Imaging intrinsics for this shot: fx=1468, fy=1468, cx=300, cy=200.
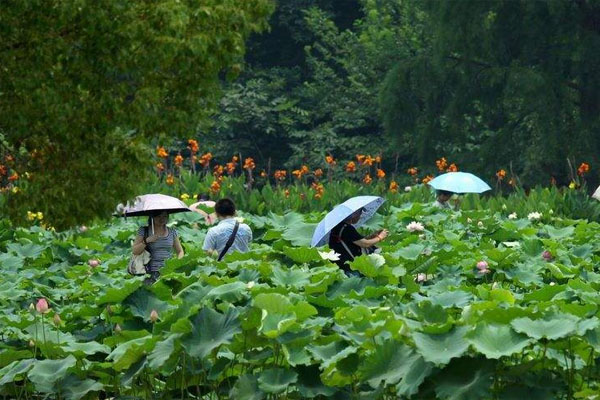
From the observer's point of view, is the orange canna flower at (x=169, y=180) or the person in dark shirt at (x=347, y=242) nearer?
the person in dark shirt at (x=347, y=242)

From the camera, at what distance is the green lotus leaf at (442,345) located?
21.3ft

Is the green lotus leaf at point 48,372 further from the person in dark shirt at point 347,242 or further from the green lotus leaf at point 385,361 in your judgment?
the person in dark shirt at point 347,242

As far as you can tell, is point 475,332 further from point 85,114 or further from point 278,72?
point 278,72

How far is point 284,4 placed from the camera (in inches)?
1503

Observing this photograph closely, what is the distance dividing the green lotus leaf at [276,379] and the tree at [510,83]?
2208cm

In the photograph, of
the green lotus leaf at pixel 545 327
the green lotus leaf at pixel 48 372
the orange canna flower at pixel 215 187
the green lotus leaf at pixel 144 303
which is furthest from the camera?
the orange canna flower at pixel 215 187

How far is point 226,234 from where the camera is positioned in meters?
11.1

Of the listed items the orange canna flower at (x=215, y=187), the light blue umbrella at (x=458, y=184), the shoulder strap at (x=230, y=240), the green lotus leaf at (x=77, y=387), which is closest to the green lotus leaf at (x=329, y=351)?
the green lotus leaf at (x=77, y=387)

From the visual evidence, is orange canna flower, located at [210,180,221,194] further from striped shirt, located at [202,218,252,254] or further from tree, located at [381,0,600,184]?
tree, located at [381,0,600,184]

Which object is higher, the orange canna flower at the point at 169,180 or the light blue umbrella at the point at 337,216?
the light blue umbrella at the point at 337,216

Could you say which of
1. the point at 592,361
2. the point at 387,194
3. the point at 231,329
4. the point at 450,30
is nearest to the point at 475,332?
the point at 592,361

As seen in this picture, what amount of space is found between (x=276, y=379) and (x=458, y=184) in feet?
31.1

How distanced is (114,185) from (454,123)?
21300 millimetres

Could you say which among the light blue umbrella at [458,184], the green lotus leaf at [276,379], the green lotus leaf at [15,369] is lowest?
the light blue umbrella at [458,184]
